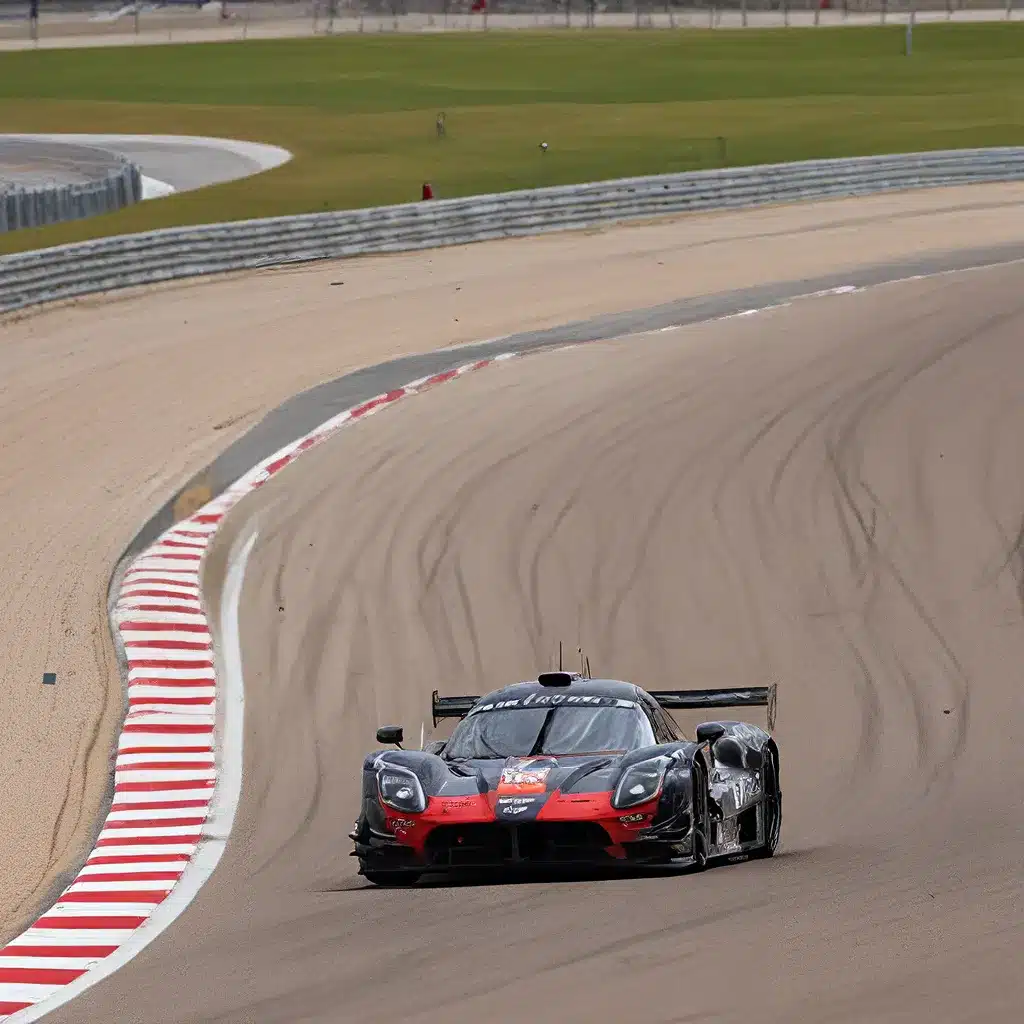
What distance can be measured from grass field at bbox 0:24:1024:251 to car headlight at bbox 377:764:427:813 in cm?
2396

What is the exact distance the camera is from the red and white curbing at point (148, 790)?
999cm

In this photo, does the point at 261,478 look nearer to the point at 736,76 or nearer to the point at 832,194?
the point at 832,194

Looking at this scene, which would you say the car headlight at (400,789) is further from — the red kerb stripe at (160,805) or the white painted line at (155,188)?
the white painted line at (155,188)

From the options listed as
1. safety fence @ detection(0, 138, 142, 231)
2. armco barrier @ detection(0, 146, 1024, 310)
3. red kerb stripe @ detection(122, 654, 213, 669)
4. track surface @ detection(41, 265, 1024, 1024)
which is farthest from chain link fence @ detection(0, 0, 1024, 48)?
red kerb stripe @ detection(122, 654, 213, 669)

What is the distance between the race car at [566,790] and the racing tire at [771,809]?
0.01m

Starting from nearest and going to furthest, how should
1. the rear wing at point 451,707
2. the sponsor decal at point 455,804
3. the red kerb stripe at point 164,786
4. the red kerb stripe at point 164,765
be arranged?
1. the sponsor decal at point 455,804
2. the rear wing at point 451,707
3. the red kerb stripe at point 164,786
4. the red kerb stripe at point 164,765

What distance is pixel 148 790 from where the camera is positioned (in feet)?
44.1

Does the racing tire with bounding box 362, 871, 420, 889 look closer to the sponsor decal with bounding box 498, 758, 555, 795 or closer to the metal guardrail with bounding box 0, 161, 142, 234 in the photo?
the sponsor decal with bounding box 498, 758, 555, 795

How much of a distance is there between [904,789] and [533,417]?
439 inches

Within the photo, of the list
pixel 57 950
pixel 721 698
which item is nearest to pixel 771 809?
pixel 721 698

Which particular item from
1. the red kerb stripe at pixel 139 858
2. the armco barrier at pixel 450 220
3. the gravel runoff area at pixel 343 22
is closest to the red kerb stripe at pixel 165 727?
the red kerb stripe at pixel 139 858

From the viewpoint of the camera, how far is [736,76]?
2542 inches

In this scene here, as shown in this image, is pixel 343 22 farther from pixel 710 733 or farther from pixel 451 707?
pixel 710 733

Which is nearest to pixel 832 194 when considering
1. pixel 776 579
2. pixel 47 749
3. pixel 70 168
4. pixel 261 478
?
pixel 70 168
